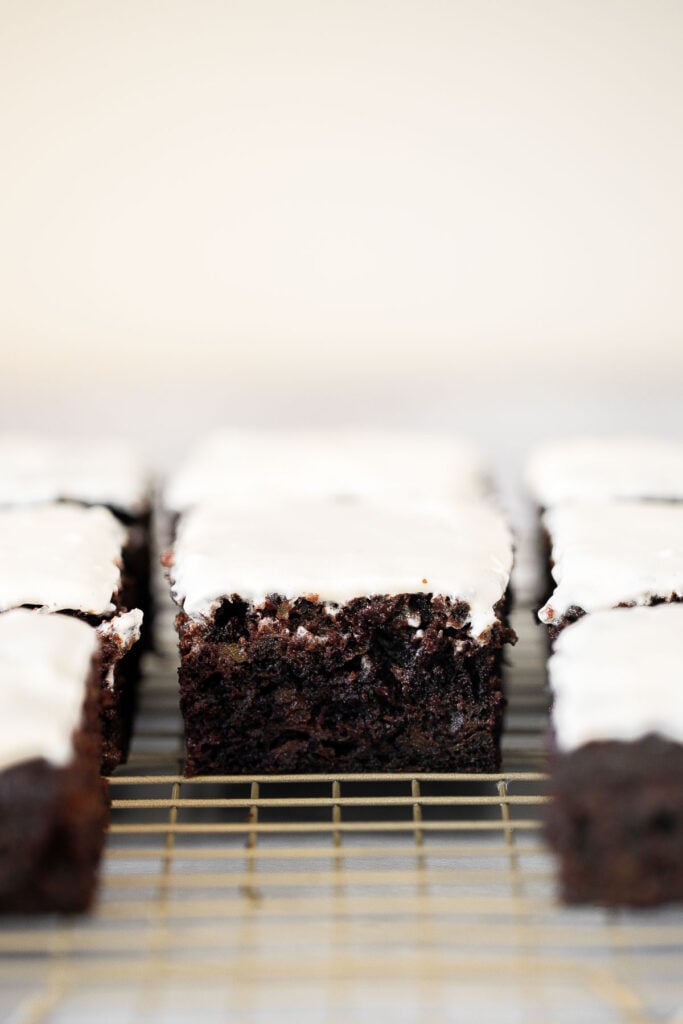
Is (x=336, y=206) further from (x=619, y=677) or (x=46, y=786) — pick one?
(x=46, y=786)

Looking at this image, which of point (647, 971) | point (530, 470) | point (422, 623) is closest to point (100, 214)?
point (530, 470)

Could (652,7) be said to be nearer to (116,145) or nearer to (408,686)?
(116,145)

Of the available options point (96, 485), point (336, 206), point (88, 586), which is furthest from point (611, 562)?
point (336, 206)

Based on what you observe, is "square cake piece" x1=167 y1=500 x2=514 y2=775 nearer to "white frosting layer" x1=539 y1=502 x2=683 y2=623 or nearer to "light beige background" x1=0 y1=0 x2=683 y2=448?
"white frosting layer" x1=539 y1=502 x2=683 y2=623

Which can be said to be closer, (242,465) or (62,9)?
(242,465)

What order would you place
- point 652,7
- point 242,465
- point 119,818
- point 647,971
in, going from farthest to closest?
point 652,7 → point 242,465 → point 119,818 → point 647,971

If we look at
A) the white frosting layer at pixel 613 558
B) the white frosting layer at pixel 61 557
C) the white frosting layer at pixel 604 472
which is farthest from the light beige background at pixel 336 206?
the white frosting layer at pixel 613 558
